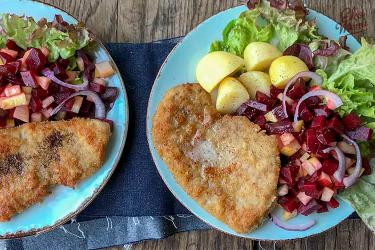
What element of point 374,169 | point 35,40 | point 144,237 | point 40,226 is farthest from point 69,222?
point 374,169

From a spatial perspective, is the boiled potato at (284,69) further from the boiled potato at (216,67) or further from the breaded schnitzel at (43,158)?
the breaded schnitzel at (43,158)

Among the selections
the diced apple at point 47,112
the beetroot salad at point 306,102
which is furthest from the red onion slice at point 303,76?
the diced apple at point 47,112

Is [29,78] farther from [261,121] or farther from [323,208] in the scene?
[323,208]

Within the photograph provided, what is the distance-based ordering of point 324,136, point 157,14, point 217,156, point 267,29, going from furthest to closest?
point 157,14 < point 267,29 < point 217,156 < point 324,136

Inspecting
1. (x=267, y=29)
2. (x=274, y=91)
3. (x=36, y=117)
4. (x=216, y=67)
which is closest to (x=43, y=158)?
(x=36, y=117)

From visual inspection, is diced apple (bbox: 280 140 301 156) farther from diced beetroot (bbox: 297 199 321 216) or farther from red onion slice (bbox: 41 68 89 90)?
red onion slice (bbox: 41 68 89 90)

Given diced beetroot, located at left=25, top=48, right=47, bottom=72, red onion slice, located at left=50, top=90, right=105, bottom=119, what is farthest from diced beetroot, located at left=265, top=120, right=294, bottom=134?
diced beetroot, located at left=25, top=48, right=47, bottom=72

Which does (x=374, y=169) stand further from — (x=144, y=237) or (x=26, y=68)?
(x=26, y=68)
